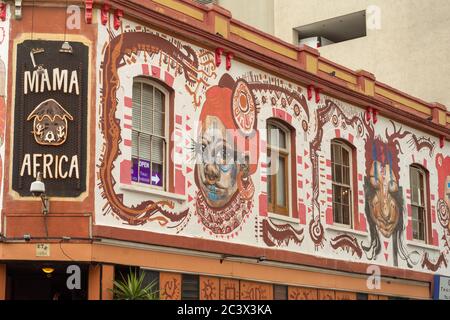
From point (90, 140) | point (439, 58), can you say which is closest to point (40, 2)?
point (90, 140)

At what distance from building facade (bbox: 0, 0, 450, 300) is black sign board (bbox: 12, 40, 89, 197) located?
25 millimetres

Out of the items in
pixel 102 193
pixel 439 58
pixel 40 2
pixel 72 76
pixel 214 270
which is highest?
pixel 439 58

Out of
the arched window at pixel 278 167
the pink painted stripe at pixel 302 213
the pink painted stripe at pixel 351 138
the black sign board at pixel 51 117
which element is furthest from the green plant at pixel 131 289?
the pink painted stripe at pixel 351 138

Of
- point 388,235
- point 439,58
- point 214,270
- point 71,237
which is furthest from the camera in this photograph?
point 439,58

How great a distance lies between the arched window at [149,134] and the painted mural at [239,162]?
18cm

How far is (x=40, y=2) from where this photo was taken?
17250 millimetres

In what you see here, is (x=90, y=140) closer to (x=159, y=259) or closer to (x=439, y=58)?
(x=159, y=259)

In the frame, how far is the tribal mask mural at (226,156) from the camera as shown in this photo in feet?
62.5

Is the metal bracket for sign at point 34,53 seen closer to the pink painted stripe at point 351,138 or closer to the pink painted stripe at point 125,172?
the pink painted stripe at point 125,172

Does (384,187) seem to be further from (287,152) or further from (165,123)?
(165,123)

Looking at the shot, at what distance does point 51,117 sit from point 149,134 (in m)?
2.16

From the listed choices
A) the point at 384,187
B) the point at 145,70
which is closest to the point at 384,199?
the point at 384,187

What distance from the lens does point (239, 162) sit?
65.5 ft

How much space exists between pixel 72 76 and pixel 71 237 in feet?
9.64
